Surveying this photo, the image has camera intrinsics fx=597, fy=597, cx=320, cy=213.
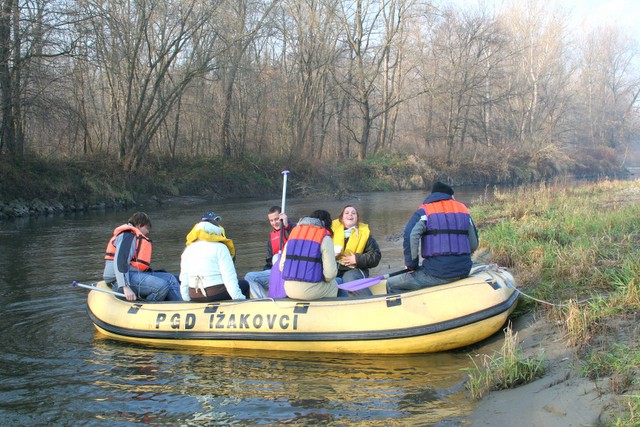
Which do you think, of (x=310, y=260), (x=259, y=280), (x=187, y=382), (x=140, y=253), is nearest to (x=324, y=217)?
(x=310, y=260)

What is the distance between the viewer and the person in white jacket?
6004 millimetres

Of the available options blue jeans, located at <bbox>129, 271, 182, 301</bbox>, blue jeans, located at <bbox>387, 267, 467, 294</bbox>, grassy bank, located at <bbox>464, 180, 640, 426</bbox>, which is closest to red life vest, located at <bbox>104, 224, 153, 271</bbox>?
blue jeans, located at <bbox>129, 271, 182, 301</bbox>

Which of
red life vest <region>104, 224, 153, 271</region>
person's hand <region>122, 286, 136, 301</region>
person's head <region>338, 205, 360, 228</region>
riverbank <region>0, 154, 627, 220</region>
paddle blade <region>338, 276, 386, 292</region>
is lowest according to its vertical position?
person's hand <region>122, 286, 136, 301</region>

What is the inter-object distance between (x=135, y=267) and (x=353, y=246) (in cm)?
252

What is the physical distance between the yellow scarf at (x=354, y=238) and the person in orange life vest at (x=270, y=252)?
78 cm

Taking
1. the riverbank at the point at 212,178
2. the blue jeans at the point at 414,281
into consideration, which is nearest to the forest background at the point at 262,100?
the riverbank at the point at 212,178

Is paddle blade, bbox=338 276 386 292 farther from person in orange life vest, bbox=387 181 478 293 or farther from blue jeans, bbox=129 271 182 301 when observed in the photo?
blue jeans, bbox=129 271 182 301

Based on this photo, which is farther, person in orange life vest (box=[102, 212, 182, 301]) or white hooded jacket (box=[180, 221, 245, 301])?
person in orange life vest (box=[102, 212, 182, 301])

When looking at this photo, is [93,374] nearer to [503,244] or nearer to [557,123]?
[503,244]

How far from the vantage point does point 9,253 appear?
37.2 ft

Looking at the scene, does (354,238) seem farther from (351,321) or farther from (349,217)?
(351,321)

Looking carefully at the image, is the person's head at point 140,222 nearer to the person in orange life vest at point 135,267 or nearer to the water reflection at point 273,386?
the person in orange life vest at point 135,267

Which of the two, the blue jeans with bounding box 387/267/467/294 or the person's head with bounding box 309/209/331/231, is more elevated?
the person's head with bounding box 309/209/331/231

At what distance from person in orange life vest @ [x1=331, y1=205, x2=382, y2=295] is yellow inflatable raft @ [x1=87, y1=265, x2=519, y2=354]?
106cm
